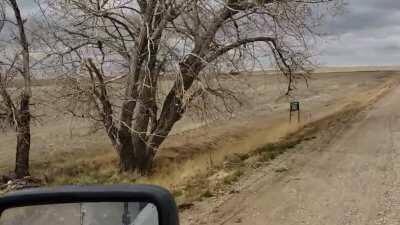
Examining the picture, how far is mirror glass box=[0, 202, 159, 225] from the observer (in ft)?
9.71

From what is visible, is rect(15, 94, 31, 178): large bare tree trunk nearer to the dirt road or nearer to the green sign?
the dirt road

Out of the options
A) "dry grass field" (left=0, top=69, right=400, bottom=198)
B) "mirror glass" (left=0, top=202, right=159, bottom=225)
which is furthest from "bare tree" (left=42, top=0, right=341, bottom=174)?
"mirror glass" (left=0, top=202, right=159, bottom=225)

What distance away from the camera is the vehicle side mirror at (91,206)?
9.29 ft

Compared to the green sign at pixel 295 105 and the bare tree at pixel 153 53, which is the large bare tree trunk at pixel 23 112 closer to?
the bare tree at pixel 153 53

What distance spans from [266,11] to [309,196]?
26.7ft

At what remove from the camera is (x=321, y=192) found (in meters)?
12.2

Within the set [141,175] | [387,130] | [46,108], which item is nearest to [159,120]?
[141,175]

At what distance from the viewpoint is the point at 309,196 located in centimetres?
1192

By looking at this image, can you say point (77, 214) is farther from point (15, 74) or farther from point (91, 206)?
point (15, 74)

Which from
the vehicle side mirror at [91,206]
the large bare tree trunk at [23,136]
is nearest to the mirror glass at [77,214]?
the vehicle side mirror at [91,206]

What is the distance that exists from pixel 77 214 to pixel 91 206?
0.08 metres

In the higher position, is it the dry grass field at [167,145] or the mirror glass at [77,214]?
the mirror glass at [77,214]

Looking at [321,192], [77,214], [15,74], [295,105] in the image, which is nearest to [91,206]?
[77,214]

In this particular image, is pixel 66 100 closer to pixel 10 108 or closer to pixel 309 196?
pixel 10 108
